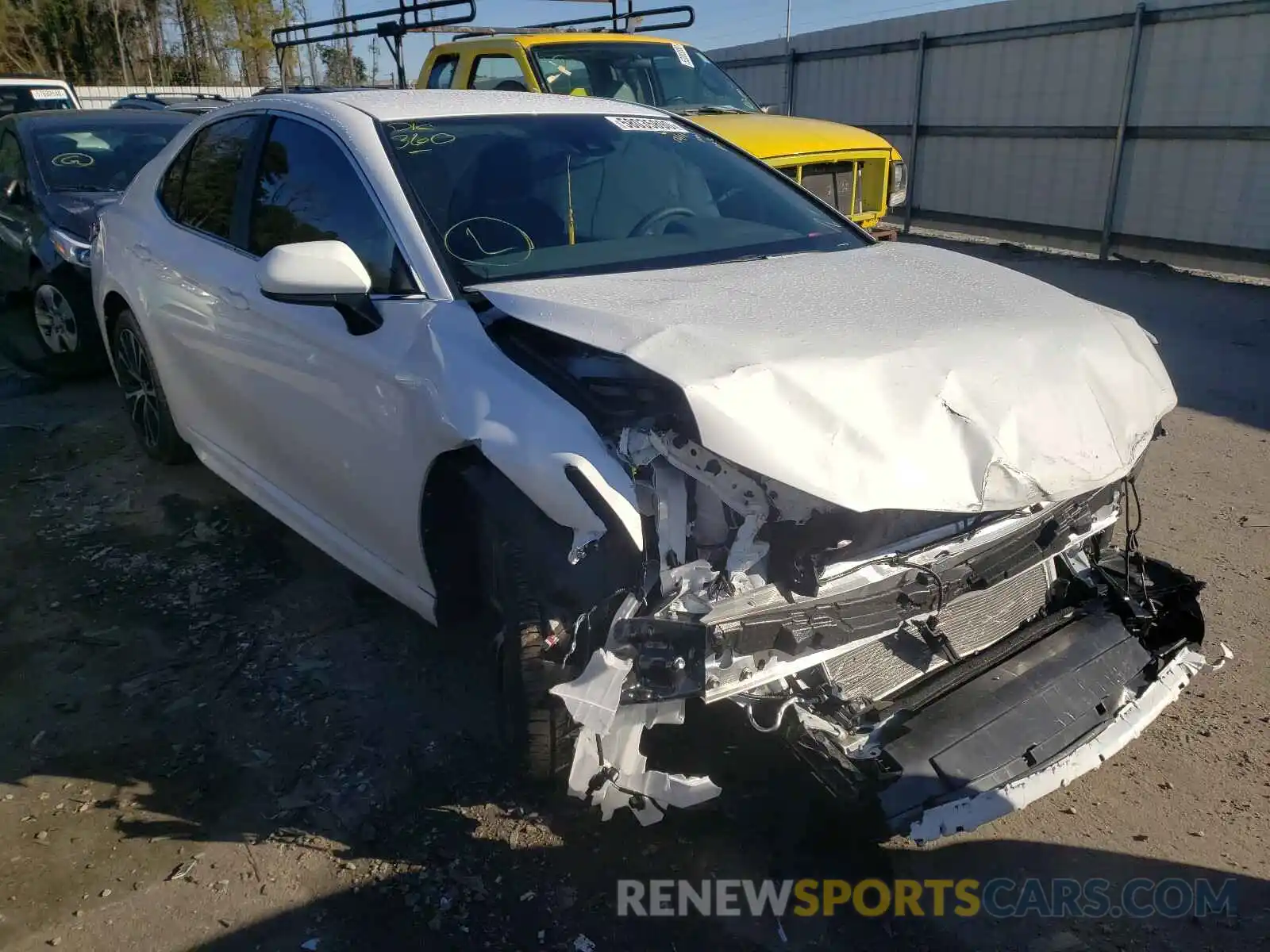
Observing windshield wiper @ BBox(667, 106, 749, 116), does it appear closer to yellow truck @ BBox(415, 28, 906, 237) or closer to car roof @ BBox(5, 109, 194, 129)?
yellow truck @ BBox(415, 28, 906, 237)

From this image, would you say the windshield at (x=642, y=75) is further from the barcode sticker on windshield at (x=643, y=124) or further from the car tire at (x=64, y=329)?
the barcode sticker on windshield at (x=643, y=124)

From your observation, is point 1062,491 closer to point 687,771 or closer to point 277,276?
point 687,771

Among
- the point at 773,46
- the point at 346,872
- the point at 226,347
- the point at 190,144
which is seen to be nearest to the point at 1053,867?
the point at 346,872

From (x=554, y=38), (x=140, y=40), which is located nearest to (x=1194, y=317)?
(x=554, y=38)

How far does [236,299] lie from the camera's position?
3.62 metres

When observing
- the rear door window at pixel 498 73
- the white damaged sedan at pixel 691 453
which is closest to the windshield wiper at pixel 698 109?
the rear door window at pixel 498 73

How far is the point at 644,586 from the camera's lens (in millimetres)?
2223

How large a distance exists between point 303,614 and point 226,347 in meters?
1.05

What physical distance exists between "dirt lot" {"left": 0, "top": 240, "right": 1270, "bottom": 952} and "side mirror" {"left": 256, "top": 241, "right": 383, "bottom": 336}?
1328 mm

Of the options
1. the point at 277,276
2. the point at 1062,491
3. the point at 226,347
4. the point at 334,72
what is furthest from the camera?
the point at 334,72

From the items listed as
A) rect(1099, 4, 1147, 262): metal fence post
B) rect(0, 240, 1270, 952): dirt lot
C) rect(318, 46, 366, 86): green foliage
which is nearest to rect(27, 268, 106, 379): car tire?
rect(0, 240, 1270, 952): dirt lot

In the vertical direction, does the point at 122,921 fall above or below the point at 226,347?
below

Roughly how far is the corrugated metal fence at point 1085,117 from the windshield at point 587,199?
8311 mm

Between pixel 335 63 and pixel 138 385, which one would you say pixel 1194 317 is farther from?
pixel 335 63
